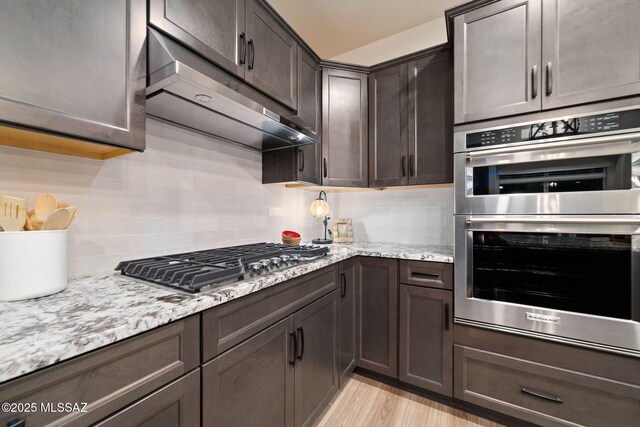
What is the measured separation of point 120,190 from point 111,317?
78cm

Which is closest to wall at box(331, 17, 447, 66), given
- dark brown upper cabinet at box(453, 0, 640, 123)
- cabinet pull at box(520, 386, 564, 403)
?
dark brown upper cabinet at box(453, 0, 640, 123)

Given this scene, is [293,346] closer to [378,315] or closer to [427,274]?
[378,315]

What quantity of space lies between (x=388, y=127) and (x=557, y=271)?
1469 millimetres

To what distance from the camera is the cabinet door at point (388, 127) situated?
2098 millimetres

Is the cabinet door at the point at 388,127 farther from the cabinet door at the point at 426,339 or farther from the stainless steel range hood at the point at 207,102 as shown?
the cabinet door at the point at 426,339

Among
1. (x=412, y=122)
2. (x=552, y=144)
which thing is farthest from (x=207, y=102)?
(x=552, y=144)

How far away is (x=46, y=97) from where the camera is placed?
777 millimetres

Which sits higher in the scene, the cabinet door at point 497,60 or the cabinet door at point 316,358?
the cabinet door at point 497,60

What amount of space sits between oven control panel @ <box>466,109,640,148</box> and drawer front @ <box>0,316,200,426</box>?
1755 millimetres

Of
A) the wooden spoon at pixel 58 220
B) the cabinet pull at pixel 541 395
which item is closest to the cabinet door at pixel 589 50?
the cabinet pull at pixel 541 395

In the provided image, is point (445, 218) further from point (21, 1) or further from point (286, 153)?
point (21, 1)

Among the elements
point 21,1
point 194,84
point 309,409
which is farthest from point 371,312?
point 21,1

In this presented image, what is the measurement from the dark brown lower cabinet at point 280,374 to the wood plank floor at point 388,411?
0.15 metres

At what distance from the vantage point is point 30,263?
30.5 inches
